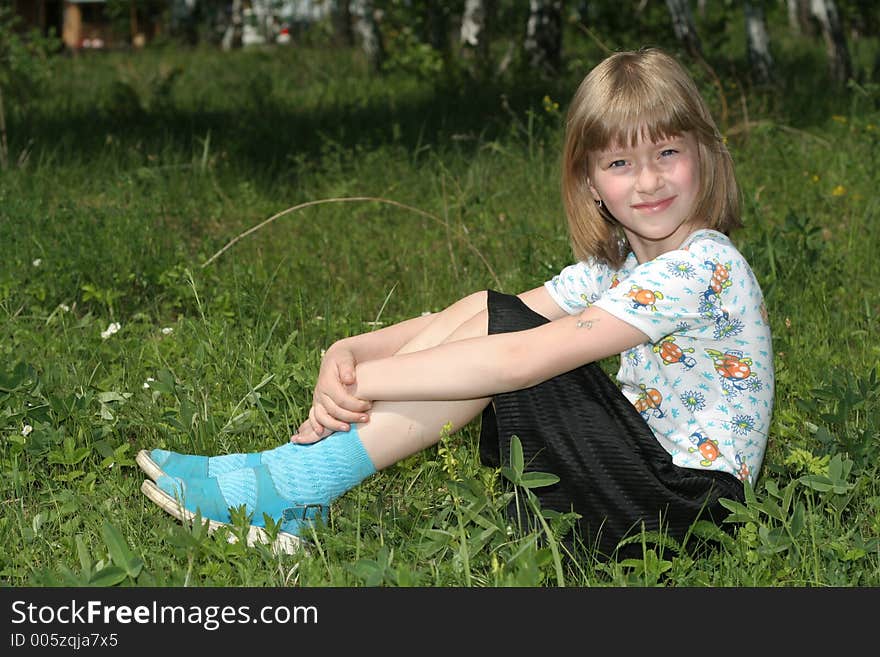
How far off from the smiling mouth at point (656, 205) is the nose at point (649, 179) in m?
0.03

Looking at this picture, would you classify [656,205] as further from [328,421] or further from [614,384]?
[328,421]

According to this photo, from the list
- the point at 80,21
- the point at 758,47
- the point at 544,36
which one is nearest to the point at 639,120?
the point at 758,47

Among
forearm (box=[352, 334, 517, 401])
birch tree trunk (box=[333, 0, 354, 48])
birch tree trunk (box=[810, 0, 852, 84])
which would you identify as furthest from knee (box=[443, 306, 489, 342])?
birch tree trunk (box=[333, 0, 354, 48])

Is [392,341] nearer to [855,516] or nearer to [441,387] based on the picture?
[441,387]

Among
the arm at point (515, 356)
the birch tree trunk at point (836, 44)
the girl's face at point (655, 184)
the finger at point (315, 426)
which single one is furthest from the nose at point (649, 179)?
the birch tree trunk at point (836, 44)

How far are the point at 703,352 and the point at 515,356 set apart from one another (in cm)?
45

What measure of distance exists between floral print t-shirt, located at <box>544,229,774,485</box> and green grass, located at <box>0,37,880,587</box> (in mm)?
140

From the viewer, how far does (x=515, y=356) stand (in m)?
2.24

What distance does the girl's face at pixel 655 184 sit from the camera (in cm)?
238

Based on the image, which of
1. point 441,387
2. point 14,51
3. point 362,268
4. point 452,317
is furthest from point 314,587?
point 14,51

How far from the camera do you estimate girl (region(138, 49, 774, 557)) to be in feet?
7.42

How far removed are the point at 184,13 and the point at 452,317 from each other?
18.7 m

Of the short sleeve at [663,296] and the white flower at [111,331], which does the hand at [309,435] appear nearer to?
the short sleeve at [663,296]
